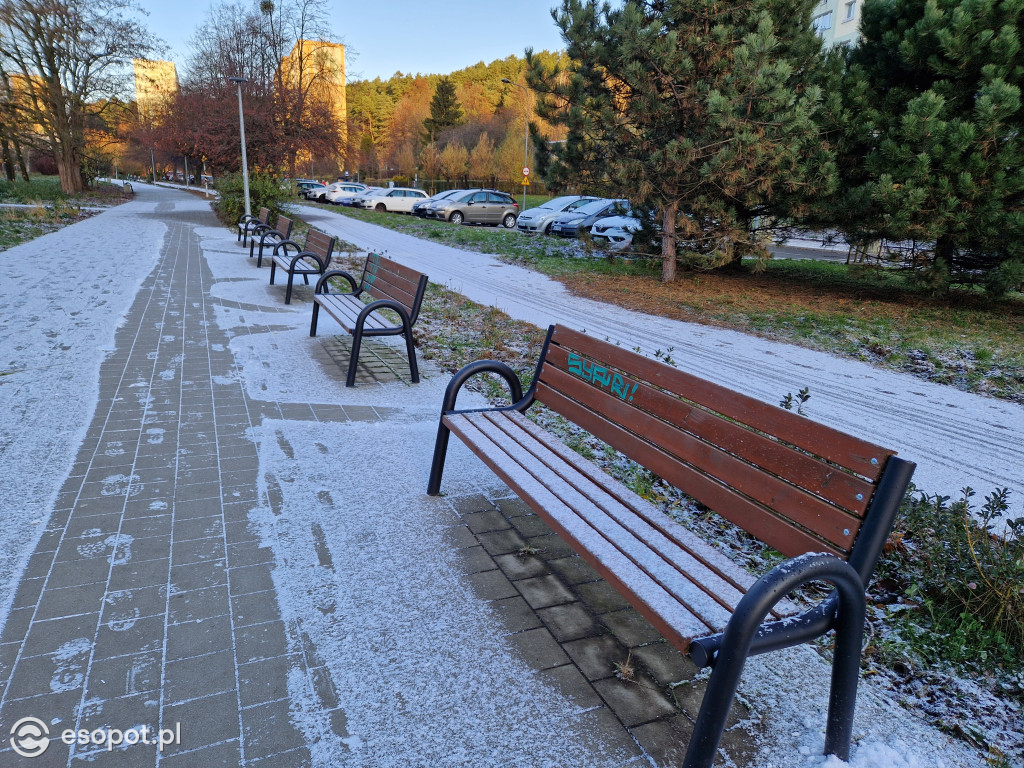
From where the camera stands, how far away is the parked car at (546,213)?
21.0m

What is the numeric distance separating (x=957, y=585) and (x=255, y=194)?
20.8 m

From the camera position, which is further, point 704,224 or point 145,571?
point 704,224

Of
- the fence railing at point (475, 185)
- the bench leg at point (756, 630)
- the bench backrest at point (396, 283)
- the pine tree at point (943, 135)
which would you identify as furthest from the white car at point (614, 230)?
the fence railing at point (475, 185)

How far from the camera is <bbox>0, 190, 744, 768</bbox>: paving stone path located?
2.13m

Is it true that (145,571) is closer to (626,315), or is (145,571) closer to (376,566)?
(376,566)

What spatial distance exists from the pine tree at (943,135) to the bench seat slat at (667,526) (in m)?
8.24

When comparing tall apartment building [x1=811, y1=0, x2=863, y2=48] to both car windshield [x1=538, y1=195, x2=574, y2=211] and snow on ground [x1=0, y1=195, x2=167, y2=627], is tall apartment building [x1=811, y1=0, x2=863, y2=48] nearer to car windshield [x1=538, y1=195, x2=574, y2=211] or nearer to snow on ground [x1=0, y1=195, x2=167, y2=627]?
car windshield [x1=538, y1=195, x2=574, y2=211]

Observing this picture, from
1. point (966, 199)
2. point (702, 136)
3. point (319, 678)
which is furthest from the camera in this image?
point (702, 136)

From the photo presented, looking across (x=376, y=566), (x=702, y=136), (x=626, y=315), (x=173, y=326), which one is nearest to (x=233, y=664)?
(x=376, y=566)

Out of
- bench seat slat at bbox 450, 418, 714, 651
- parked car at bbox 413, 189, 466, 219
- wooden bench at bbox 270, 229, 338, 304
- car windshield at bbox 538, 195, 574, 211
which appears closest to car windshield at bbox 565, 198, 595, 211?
car windshield at bbox 538, 195, 574, 211

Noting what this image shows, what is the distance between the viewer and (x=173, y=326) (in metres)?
7.39

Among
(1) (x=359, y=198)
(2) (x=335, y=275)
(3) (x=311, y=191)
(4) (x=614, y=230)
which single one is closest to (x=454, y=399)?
(2) (x=335, y=275)

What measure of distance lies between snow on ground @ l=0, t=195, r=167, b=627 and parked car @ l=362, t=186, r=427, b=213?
20225mm

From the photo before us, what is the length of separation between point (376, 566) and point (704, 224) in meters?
9.99
